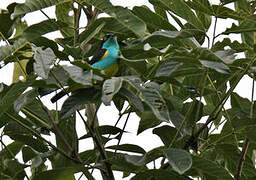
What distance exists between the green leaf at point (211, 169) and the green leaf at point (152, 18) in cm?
46

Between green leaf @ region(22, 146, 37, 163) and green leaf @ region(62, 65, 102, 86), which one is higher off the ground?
green leaf @ region(62, 65, 102, 86)

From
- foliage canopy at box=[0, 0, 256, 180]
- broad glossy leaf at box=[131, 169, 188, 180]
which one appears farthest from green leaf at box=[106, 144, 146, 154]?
broad glossy leaf at box=[131, 169, 188, 180]

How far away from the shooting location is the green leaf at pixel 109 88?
4.02ft

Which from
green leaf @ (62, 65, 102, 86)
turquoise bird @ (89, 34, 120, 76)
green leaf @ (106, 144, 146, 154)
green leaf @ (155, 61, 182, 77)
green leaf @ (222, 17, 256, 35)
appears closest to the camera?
green leaf @ (62, 65, 102, 86)

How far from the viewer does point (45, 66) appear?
1.26 meters

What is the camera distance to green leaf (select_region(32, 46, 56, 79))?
122 cm

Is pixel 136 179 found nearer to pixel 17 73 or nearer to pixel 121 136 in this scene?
pixel 121 136

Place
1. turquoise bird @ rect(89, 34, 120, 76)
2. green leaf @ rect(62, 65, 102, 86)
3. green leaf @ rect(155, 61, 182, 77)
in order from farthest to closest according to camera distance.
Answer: turquoise bird @ rect(89, 34, 120, 76) < green leaf @ rect(155, 61, 182, 77) < green leaf @ rect(62, 65, 102, 86)

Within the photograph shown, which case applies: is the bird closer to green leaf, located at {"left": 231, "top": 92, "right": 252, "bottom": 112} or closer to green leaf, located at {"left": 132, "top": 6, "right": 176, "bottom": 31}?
green leaf, located at {"left": 132, "top": 6, "right": 176, "bottom": 31}

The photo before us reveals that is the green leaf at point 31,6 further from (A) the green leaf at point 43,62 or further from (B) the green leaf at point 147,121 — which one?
(B) the green leaf at point 147,121

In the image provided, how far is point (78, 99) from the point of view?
4.67 ft

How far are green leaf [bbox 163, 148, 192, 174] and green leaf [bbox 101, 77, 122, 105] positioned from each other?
0.24 m

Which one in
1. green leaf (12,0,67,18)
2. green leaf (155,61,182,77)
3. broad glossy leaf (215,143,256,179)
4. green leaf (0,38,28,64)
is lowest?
broad glossy leaf (215,143,256,179)

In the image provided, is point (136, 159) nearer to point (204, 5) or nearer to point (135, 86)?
point (135, 86)
